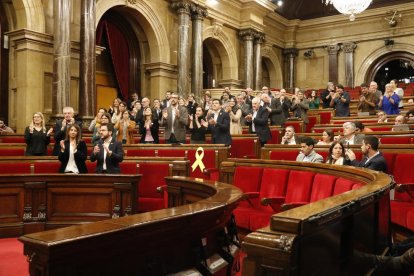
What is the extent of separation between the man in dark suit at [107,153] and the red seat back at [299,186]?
2017 millimetres

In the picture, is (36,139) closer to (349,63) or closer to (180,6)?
(180,6)

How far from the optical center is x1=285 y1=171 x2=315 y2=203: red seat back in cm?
382

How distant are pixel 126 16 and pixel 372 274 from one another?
37.5 feet

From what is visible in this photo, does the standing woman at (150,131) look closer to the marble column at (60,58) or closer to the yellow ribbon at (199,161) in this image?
the yellow ribbon at (199,161)

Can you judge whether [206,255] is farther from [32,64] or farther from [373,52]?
[373,52]

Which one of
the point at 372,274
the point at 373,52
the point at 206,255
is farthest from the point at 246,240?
the point at 373,52

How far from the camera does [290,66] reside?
19688 mm

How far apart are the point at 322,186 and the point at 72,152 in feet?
9.41

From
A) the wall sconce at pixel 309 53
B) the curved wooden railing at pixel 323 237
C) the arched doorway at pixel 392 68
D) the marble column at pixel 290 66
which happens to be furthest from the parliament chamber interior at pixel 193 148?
the marble column at pixel 290 66

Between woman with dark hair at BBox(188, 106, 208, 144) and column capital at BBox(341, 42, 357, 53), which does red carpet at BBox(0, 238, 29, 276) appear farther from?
column capital at BBox(341, 42, 357, 53)

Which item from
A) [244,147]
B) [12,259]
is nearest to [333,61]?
[244,147]

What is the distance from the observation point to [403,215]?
11.5ft

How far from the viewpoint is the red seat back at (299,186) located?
382 centimetres

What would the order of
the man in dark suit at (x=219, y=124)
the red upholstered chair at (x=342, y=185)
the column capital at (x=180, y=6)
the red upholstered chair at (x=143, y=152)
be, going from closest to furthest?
the red upholstered chair at (x=342, y=185)
the red upholstered chair at (x=143, y=152)
the man in dark suit at (x=219, y=124)
the column capital at (x=180, y=6)
